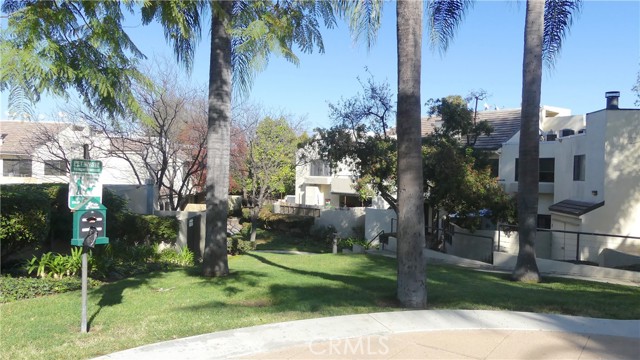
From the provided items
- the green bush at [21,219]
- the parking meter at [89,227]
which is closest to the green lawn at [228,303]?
the parking meter at [89,227]

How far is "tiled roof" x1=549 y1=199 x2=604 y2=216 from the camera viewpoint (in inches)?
737

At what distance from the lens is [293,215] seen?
3447 cm

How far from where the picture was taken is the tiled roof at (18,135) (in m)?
24.3

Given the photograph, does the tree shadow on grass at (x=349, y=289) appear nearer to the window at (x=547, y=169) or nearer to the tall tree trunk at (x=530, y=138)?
the tall tree trunk at (x=530, y=138)

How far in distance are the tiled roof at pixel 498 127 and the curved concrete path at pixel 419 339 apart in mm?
20919

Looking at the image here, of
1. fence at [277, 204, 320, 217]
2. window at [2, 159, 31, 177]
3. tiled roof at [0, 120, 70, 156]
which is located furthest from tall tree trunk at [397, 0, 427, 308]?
window at [2, 159, 31, 177]

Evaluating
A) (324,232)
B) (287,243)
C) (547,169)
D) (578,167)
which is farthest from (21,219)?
(547,169)

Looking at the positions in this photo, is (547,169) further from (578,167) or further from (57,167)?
(57,167)

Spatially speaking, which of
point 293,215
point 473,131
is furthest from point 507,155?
point 293,215

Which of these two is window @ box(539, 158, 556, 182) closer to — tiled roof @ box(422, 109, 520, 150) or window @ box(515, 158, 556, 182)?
window @ box(515, 158, 556, 182)

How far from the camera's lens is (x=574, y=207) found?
1984cm

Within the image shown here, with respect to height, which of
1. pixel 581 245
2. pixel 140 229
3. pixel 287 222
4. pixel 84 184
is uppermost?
pixel 84 184

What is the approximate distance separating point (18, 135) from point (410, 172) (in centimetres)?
3043

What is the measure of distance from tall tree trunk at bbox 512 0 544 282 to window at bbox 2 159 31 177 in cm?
2814
